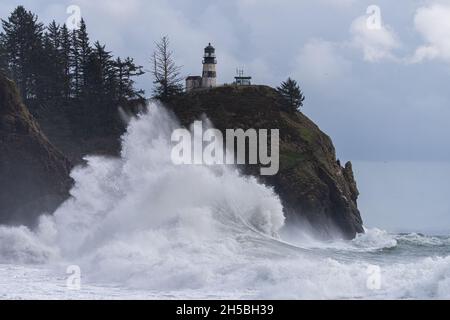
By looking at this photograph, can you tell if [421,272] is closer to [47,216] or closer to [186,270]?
[186,270]

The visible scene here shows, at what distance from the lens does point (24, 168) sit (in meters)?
58.2

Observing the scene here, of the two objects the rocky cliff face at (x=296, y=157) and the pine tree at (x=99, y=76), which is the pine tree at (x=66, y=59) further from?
the rocky cliff face at (x=296, y=157)

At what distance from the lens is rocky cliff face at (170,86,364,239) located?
198 ft

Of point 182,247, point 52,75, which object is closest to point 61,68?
point 52,75

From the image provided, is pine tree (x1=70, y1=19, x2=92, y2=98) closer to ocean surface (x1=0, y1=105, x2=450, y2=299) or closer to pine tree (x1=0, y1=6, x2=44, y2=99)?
pine tree (x1=0, y1=6, x2=44, y2=99)

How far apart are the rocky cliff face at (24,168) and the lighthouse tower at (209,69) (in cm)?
1662

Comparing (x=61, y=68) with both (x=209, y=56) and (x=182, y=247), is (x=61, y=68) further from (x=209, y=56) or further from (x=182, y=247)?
(x=182, y=247)

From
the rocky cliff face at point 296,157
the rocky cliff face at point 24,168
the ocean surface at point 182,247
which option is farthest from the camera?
the rocky cliff face at point 296,157

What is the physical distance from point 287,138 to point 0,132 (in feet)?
58.1

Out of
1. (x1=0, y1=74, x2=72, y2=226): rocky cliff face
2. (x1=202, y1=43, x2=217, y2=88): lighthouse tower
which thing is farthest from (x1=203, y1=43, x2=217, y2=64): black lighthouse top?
(x1=0, y1=74, x2=72, y2=226): rocky cliff face

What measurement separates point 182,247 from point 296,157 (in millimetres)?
18979

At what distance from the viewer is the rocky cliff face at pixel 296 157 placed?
60219 mm

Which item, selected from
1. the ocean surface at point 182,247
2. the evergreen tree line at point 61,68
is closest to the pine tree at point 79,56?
the evergreen tree line at point 61,68

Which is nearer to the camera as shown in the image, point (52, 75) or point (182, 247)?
point (182, 247)
